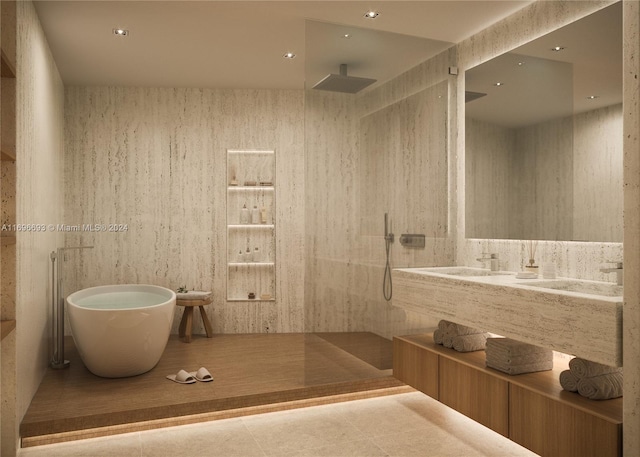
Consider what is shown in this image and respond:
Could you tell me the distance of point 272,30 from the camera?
3736mm

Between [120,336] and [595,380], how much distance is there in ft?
9.88

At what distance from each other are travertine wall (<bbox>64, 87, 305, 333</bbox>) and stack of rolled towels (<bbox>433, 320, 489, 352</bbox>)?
7.86ft

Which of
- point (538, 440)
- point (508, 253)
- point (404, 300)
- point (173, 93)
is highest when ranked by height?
point (173, 93)

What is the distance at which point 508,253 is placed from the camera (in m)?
3.51

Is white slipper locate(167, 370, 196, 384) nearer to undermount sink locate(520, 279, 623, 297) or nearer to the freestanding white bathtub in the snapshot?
the freestanding white bathtub

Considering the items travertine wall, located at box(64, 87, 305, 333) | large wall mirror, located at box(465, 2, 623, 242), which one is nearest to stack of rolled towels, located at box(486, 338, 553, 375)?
large wall mirror, located at box(465, 2, 623, 242)

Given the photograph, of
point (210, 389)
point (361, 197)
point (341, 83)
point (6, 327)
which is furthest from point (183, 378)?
point (341, 83)

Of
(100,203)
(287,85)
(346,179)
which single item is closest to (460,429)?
(346,179)

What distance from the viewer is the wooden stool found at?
4.91m

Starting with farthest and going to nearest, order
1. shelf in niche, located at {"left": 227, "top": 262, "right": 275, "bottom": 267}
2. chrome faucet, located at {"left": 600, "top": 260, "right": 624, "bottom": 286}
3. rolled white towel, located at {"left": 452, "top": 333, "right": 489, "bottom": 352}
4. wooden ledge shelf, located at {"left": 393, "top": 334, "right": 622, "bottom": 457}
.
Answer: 1. shelf in niche, located at {"left": 227, "top": 262, "right": 275, "bottom": 267}
2. rolled white towel, located at {"left": 452, "top": 333, "right": 489, "bottom": 352}
3. chrome faucet, located at {"left": 600, "top": 260, "right": 624, "bottom": 286}
4. wooden ledge shelf, located at {"left": 393, "top": 334, "right": 622, "bottom": 457}

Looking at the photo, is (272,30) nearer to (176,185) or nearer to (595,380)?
(176,185)

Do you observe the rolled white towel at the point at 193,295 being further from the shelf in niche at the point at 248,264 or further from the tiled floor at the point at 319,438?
the tiled floor at the point at 319,438

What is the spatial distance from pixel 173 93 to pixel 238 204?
140cm

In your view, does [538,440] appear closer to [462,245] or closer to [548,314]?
[548,314]
